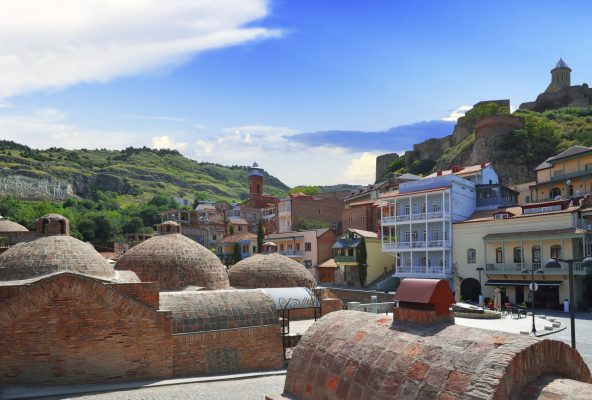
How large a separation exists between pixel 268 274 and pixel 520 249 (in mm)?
19338

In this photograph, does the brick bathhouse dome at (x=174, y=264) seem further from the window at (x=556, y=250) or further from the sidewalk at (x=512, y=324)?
the window at (x=556, y=250)

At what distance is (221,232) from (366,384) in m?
72.3

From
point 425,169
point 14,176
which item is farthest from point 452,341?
point 14,176

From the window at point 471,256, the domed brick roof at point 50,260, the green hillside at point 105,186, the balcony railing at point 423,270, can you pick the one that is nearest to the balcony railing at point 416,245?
the balcony railing at point 423,270

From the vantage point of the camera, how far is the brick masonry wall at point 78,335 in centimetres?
1553

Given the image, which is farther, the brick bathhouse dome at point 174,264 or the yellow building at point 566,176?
the yellow building at point 566,176

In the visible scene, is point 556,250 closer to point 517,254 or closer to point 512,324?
point 517,254

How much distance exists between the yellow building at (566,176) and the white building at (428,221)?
7.60 metres

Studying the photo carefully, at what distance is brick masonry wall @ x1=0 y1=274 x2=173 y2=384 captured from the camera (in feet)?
51.0

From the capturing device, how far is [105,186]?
435 ft

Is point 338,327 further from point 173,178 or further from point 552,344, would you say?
point 173,178

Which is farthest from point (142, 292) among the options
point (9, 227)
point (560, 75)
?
point (560, 75)

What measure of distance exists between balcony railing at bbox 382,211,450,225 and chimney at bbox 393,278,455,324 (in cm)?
3407

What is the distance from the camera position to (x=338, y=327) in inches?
365
